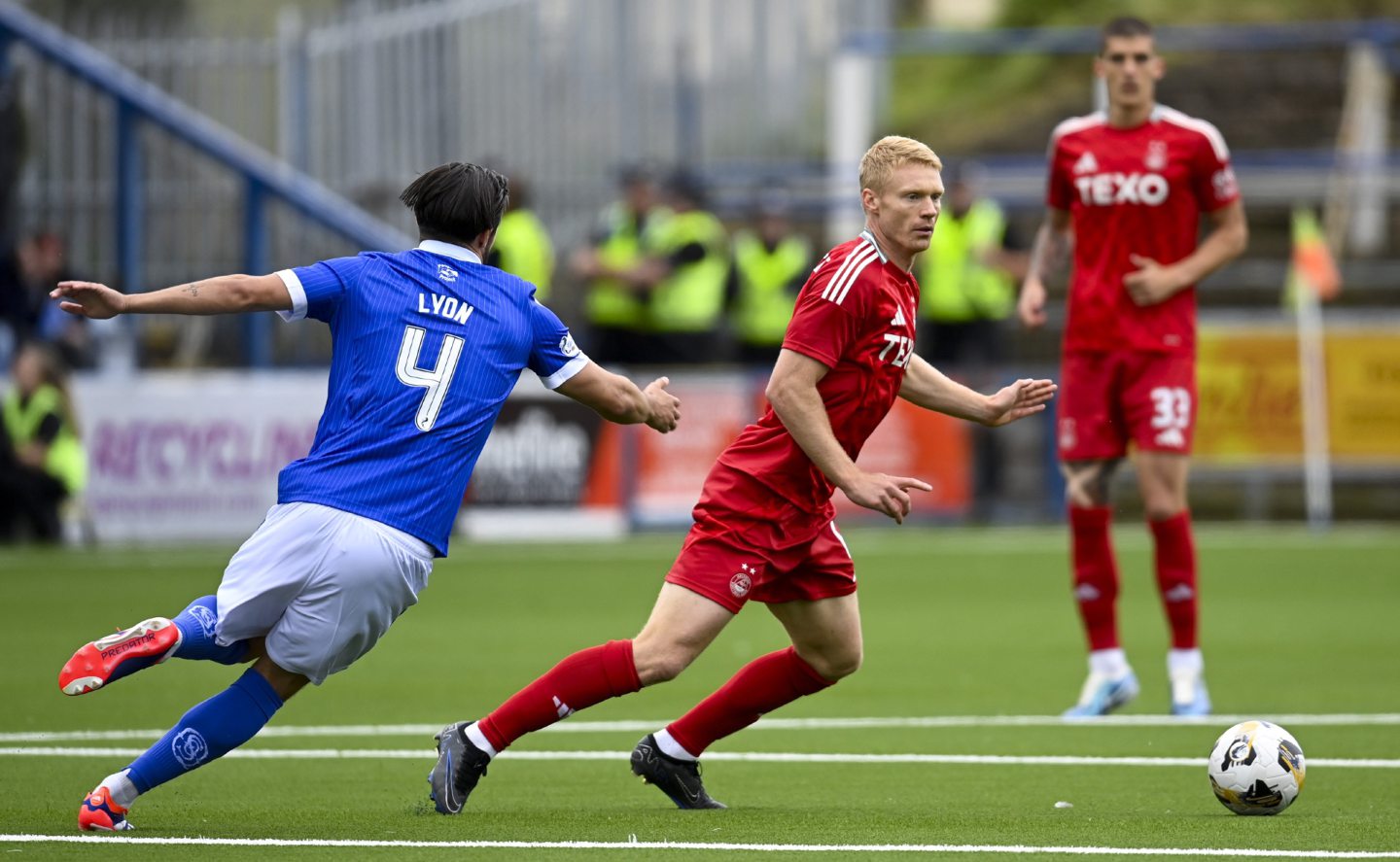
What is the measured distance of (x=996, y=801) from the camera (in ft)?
22.3

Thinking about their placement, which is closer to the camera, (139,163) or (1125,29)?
(1125,29)

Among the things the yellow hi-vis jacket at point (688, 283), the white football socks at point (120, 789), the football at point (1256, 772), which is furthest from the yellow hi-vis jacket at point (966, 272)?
the white football socks at point (120, 789)

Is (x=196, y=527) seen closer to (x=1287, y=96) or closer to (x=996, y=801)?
(x=996, y=801)

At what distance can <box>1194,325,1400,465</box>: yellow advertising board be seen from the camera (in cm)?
1931

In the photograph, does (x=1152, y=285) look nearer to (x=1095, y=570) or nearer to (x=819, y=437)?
(x=1095, y=570)

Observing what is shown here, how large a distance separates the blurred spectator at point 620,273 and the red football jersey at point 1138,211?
10013 mm

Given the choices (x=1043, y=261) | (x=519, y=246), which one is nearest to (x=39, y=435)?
(x=519, y=246)

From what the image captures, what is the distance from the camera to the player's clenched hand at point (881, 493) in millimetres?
6297

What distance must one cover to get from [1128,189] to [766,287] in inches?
411

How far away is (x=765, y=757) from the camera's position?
7.99 metres

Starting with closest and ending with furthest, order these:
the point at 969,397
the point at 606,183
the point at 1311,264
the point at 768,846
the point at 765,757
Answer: the point at 768,846, the point at 969,397, the point at 765,757, the point at 1311,264, the point at 606,183

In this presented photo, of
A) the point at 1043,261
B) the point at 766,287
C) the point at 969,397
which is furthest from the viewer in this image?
the point at 766,287

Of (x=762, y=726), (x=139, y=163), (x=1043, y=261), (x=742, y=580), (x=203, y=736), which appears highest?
(x=139, y=163)

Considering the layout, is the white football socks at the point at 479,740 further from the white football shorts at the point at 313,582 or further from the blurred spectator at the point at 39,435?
the blurred spectator at the point at 39,435
